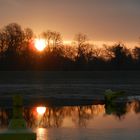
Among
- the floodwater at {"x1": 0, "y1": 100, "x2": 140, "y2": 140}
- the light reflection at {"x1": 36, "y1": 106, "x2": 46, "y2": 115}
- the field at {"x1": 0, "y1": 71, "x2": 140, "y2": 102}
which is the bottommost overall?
the floodwater at {"x1": 0, "y1": 100, "x2": 140, "y2": 140}

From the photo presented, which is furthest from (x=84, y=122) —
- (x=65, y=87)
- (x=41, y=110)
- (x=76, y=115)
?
(x=65, y=87)

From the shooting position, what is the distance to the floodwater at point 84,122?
13.7 metres

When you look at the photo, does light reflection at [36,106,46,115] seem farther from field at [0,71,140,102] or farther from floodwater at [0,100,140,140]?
field at [0,71,140,102]

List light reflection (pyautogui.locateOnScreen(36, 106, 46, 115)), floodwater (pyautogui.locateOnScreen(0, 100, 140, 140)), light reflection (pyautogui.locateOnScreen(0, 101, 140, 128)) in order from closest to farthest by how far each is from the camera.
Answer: floodwater (pyautogui.locateOnScreen(0, 100, 140, 140)) < light reflection (pyautogui.locateOnScreen(0, 101, 140, 128)) < light reflection (pyautogui.locateOnScreen(36, 106, 46, 115))

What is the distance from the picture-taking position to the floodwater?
45.0ft

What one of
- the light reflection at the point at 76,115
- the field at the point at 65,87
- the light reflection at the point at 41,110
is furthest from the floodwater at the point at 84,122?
the field at the point at 65,87

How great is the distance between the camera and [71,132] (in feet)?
47.6

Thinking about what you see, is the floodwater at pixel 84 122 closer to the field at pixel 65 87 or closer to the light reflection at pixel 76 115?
the light reflection at pixel 76 115

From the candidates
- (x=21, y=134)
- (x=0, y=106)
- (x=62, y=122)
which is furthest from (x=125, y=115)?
(x=21, y=134)

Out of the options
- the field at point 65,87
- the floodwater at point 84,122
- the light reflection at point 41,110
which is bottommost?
the floodwater at point 84,122

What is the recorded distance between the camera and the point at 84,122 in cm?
1758

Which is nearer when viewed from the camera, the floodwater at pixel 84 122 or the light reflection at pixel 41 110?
the floodwater at pixel 84 122

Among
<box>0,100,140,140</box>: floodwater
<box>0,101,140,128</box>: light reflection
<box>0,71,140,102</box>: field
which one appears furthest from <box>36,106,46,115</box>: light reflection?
<box>0,71,140,102</box>: field

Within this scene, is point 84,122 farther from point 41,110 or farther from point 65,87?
point 65,87
